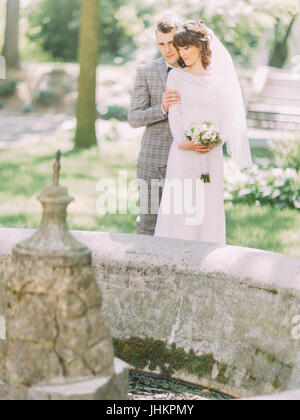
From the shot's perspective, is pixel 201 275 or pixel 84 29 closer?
pixel 201 275

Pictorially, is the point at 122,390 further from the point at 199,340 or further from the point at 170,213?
the point at 170,213

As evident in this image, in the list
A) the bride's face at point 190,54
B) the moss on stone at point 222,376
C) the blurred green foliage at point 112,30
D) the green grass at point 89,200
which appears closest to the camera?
the moss on stone at point 222,376

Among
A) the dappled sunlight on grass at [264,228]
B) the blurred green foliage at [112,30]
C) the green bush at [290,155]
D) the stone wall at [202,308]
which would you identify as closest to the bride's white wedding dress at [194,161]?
the stone wall at [202,308]

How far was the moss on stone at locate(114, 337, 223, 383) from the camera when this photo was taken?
127 inches

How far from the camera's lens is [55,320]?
2.32 metres

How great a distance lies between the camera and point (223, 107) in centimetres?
461

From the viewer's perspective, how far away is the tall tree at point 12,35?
24.2 metres

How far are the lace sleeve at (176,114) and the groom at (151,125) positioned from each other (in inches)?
3.4

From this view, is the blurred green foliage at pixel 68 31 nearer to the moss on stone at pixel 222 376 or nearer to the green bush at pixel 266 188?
the green bush at pixel 266 188

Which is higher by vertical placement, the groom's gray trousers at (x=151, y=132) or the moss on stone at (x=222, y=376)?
the groom's gray trousers at (x=151, y=132)

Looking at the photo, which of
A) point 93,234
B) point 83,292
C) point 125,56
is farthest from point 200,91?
point 125,56
